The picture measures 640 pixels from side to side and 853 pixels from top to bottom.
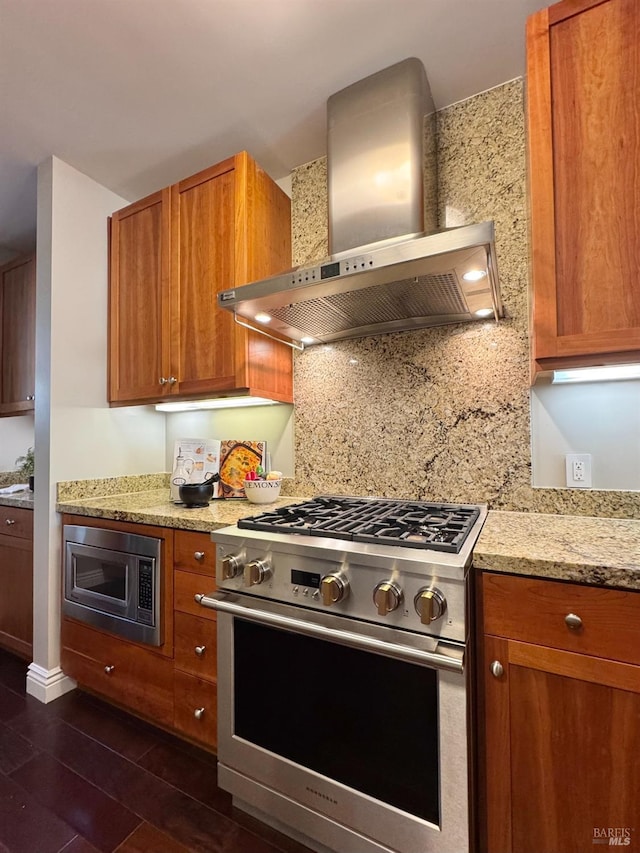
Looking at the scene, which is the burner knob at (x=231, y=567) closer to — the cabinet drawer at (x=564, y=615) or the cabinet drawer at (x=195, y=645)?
the cabinet drawer at (x=195, y=645)

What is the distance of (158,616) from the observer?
5.00 feet

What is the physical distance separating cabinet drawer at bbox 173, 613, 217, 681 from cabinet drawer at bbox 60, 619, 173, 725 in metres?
0.09

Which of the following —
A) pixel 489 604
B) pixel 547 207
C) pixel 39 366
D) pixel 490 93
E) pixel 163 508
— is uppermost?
pixel 490 93

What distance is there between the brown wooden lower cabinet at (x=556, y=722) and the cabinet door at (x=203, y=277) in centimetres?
135

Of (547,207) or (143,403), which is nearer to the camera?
(547,207)

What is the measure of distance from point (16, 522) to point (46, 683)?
837 millimetres

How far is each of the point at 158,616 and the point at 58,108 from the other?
2162 mm

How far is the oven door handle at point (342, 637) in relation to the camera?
89cm

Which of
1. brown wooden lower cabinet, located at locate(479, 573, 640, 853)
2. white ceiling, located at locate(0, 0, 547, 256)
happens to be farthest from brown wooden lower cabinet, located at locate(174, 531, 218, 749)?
white ceiling, located at locate(0, 0, 547, 256)

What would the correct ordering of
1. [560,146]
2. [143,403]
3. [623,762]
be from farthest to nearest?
[143,403] < [560,146] < [623,762]

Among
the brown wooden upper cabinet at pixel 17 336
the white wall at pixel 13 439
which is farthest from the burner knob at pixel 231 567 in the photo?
the white wall at pixel 13 439

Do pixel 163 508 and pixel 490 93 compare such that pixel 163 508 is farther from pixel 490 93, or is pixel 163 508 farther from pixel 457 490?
pixel 490 93

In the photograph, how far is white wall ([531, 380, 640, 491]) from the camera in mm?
1333

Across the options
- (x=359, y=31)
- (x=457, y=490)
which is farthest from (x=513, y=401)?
(x=359, y=31)
